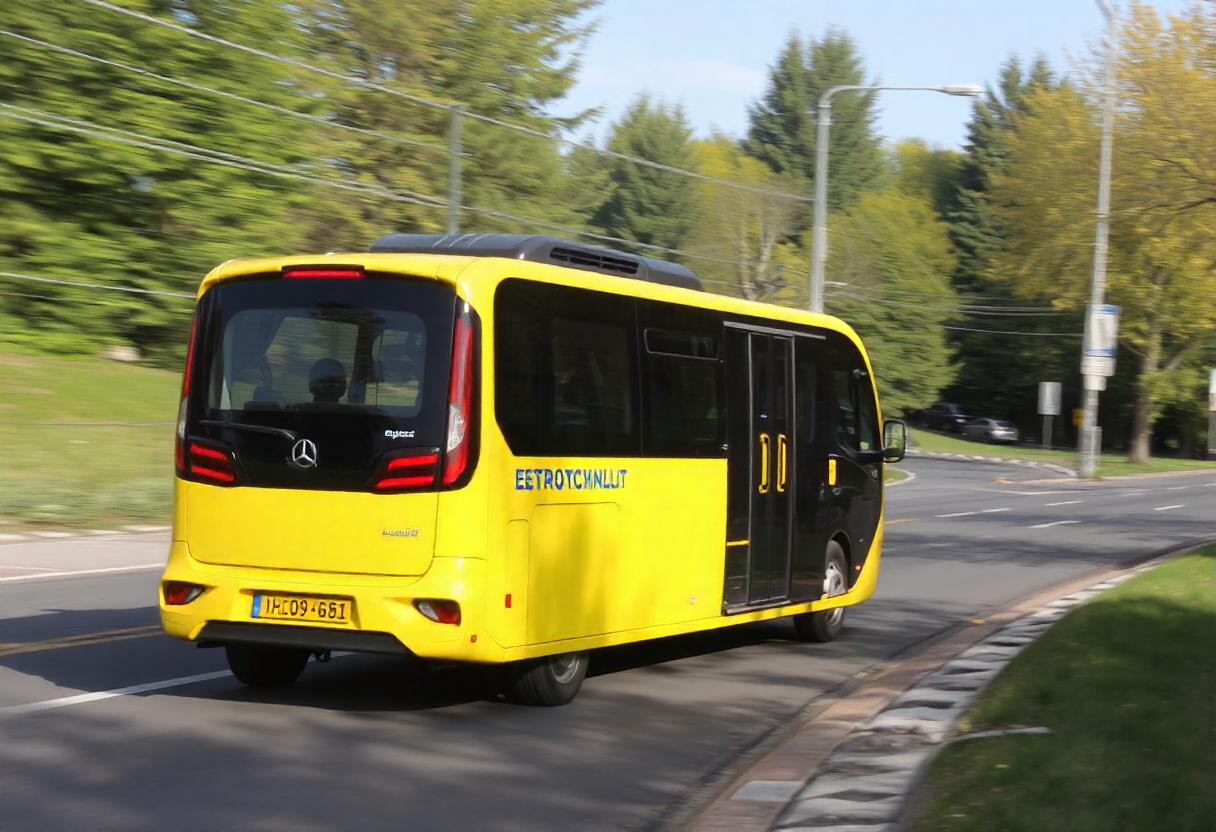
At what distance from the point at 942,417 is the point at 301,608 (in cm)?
7737

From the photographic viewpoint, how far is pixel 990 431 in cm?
7888

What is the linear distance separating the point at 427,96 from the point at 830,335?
3353 cm

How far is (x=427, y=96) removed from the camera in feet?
147

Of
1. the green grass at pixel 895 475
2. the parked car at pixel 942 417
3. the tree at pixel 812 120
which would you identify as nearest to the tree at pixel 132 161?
the green grass at pixel 895 475

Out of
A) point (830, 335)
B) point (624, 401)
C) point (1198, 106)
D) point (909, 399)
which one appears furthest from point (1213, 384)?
point (624, 401)

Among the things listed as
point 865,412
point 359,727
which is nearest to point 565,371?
point 359,727

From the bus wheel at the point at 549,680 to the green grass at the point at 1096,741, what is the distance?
7.30 ft

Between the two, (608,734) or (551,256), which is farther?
(551,256)

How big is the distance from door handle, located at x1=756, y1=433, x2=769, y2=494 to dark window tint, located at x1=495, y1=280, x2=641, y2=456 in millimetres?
1821

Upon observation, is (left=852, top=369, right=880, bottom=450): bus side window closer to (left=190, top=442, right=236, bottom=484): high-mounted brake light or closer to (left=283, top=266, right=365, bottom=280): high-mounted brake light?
(left=283, top=266, right=365, bottom=280): high-mounted brake light

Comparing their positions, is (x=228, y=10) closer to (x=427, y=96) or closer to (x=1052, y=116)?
(x=427, y=96)

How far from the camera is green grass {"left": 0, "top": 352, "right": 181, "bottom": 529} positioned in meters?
20.8

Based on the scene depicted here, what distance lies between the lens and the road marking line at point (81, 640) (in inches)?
410

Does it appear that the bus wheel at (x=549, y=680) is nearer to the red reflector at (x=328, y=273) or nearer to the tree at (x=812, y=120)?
the red reflector at (x=328, y=273)
